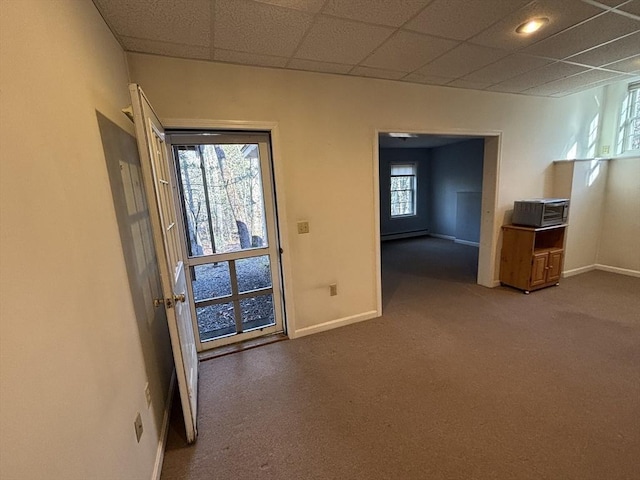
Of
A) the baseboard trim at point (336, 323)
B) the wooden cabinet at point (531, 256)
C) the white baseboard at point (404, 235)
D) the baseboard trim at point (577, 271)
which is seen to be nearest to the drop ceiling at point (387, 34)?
the wooden cabinet at point (531, 256)

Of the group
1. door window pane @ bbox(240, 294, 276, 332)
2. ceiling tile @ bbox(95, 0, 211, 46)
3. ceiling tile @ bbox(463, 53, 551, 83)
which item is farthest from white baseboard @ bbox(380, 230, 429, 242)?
ceiling tile @ bbox(95, 0, 211, 46)

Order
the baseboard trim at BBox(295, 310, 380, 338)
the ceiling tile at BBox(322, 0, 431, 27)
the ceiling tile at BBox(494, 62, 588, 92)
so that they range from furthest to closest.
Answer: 1. the baseboard trim at BBox(295, 310, 380, 338)
2. the ceiling tile at BBox(494, 62, 588, 92)
3. the ceiling tile at BBox(322, 0, 431, 27)

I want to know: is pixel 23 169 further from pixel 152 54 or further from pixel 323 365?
pixel 323 365

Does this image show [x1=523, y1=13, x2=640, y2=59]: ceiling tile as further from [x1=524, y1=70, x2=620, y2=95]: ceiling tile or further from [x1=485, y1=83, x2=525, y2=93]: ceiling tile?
[x1=524, y1=70, x2=620, y2=95]: ceiling tile

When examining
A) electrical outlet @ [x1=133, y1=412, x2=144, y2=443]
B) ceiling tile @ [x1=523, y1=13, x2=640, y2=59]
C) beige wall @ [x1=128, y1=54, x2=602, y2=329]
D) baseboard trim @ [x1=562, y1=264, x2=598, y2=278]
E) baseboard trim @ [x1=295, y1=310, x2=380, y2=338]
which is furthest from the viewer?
baseboard trim @ [x1=562, y1=264, x2=598, y2=278]

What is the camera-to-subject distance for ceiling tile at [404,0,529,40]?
1.68 meters

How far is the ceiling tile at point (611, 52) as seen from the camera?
2.26 meters

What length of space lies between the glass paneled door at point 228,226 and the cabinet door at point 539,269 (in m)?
3.20

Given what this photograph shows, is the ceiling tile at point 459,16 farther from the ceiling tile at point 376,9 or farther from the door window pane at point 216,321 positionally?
the door window pane at point 216,321

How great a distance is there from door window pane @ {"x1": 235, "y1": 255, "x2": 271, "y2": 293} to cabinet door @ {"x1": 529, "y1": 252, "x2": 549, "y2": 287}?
328cm

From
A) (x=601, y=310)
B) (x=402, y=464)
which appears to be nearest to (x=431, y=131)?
(x=601, y=310)

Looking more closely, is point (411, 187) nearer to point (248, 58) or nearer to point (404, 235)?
point (404, 235)

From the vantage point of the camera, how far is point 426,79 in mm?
2846

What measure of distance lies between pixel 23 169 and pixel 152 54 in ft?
5.93
